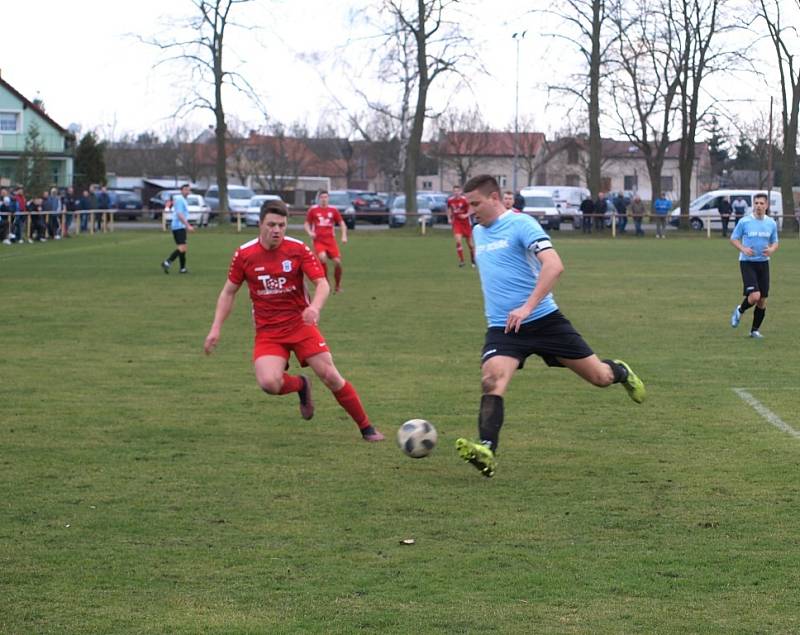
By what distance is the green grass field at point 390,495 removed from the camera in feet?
17.3

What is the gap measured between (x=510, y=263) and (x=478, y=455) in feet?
4.15

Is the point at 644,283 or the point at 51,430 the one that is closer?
the point at 51,430

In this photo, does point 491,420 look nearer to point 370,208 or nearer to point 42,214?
point 42,214

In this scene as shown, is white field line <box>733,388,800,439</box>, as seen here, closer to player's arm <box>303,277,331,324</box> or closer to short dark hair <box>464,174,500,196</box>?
short dark hair <box>464,174,500,196</box>

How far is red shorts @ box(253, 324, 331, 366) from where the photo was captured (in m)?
8.84

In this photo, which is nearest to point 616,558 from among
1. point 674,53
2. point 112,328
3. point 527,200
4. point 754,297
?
point 754,297

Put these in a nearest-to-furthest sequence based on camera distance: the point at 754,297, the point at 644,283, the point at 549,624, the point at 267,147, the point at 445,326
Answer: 1. the point at 549,624
2. the point at 754,297
3. the point at 445,326
4. the point at 644,283
5. the point at 267,147

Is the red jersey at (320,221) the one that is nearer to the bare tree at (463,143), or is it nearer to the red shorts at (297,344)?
the red shorts at (297,344)

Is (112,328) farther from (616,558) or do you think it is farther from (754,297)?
(616,558)

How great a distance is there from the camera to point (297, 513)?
22.5ft

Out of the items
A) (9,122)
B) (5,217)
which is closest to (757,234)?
(5,217)

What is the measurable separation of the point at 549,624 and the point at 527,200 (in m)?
49.8

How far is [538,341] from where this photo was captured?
792 cm

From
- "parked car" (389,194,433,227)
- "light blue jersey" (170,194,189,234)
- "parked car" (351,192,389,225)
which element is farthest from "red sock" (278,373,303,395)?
"parked car" (351,192,389,225)
